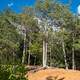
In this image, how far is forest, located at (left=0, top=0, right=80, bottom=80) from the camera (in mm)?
34750

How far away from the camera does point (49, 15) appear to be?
110 ft

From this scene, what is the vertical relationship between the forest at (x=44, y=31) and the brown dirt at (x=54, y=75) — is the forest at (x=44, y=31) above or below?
above

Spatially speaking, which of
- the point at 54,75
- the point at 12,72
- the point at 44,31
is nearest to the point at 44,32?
the point at 44,31

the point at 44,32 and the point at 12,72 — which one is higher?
the point at 44,32

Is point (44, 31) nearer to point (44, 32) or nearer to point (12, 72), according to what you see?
point (44, 32)

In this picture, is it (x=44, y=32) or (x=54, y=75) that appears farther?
(x=44, y=32)

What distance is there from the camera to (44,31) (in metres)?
37.3

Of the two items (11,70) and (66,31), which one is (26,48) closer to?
(66,31)

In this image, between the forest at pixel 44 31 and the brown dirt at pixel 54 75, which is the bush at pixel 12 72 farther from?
the forest at pixel 44 31

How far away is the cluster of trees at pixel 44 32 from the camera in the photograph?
3481 centimetres

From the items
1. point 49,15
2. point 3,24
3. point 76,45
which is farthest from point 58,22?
point 3,24

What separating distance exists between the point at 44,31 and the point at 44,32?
0.15 metres

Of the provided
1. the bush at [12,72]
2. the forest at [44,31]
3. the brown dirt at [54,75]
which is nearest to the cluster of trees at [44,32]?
the forest at [44,31]

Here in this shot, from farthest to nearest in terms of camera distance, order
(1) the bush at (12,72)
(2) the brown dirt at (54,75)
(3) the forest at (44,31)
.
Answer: (3) the forest at (44,31), (2) the brown dirt at (54,75), (1) the bush at (12,72)
